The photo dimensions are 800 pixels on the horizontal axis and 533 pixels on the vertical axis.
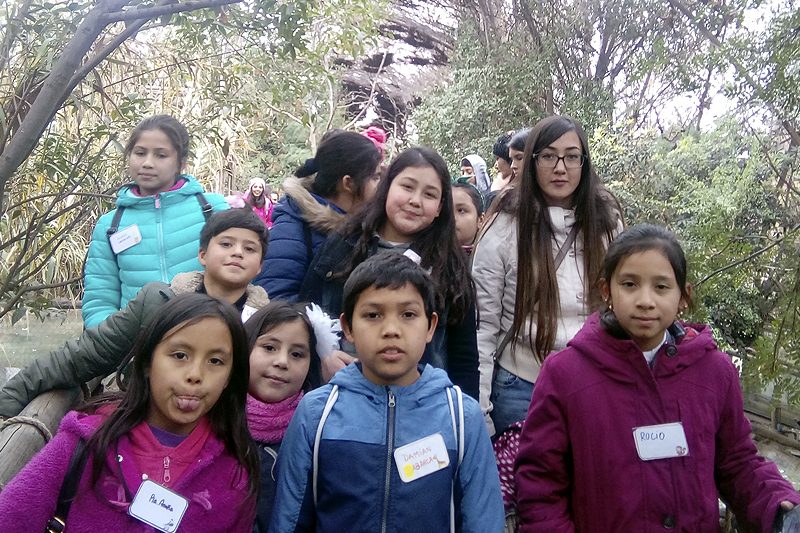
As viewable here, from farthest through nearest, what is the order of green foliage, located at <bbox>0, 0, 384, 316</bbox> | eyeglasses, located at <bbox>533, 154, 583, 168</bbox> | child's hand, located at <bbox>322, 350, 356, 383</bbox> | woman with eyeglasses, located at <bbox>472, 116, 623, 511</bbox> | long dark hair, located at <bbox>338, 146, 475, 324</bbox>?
green foliage, located at <bbox>0, 0, 384, 316</bbox> < eyeglasses, located at <bbox>533, 154, 583, 168</bbox> < woman with eyeglasses, located at <bbox>472, 116, 623, 511</bbox> < long dark hair, located at <bbox>338, 146, 475, 324</bbox> < child's hand, located at <bbox>322, 350, 356, 383</bbox>

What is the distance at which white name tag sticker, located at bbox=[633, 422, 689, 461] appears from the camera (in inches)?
72.1

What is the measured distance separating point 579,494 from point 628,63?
31.9ft

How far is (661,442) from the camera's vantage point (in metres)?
1.84

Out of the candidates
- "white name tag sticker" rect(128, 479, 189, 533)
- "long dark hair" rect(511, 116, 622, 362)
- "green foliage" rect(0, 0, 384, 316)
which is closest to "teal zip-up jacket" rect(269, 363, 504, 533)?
"white name tag sticker" rect(128, 479, 189, 533)

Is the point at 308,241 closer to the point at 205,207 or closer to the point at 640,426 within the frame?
the point at 205,207

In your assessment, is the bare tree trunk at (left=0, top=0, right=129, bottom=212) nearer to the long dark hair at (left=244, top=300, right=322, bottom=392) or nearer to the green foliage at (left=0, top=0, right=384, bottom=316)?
the green foliage at (left=0, top=0, right=384, bottom=316)

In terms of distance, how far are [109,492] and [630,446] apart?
1261mm

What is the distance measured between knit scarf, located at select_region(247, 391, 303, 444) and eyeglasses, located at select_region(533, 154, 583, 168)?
1.21 m

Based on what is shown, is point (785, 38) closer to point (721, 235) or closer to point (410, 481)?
point (721, 235)

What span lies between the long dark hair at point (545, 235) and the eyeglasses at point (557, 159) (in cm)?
3

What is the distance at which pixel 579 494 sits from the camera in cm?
188

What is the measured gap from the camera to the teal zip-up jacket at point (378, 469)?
1728 mm

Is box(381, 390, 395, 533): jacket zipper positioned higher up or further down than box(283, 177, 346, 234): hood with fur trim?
further down

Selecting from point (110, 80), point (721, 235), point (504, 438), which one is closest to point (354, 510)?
point (504, 438)
